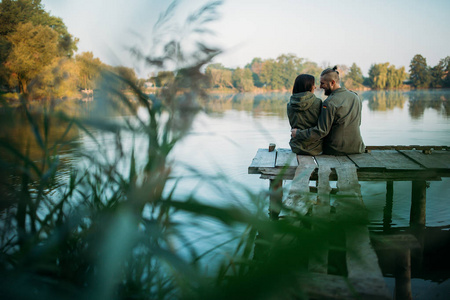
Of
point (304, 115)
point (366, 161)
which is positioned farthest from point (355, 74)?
point (366, 161)

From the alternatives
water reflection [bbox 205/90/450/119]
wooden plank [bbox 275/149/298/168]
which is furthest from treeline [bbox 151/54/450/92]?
wooden plank [bbox 275/149/298/168]

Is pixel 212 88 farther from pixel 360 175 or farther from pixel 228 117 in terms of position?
pixel 360 175

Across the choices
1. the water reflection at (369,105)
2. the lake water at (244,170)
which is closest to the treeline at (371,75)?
the water reflection at (369,105)

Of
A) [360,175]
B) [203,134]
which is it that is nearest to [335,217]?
[203,134]

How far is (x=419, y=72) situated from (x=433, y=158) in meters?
93.3

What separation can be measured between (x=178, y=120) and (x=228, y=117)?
0.13 metres

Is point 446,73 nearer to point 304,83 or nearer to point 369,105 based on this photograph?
point 369,105

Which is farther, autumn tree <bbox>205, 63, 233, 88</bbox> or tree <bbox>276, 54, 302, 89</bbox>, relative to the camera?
tree <bbox>276, 54, 302, 89</bbox>

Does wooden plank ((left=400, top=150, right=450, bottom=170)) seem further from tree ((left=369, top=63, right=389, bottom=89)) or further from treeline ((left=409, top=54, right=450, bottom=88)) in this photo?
tree ((left=369, top=63, right=389, bottom=89))

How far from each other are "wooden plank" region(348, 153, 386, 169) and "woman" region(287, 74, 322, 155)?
47 centimetres

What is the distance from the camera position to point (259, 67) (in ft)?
349

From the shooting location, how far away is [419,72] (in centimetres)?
8625

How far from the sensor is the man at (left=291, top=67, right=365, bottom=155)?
14.3ft

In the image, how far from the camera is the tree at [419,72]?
276 feet
